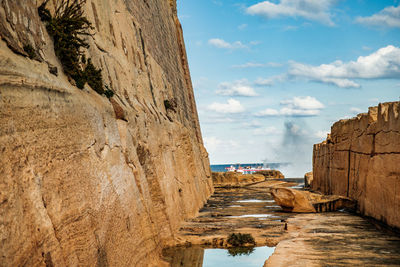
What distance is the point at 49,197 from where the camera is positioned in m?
5.07

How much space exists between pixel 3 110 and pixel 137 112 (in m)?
6.11

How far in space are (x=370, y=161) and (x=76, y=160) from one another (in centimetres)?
1024

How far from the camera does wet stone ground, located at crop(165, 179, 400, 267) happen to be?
8.46 metres

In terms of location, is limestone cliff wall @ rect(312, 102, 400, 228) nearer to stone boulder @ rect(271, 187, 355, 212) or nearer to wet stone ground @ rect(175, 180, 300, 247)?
stone boulder @ rect(271, 187, 355, 212)

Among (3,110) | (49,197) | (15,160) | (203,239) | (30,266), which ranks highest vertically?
(3,110)

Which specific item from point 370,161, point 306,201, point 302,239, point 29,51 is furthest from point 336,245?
point 306,201

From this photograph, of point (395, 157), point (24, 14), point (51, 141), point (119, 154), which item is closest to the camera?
point (51, 141)

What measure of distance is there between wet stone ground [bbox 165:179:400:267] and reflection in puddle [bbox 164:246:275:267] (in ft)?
0.07

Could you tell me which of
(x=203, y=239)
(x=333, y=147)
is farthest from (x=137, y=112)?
(x=333, y=147)

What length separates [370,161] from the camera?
13.7 meters

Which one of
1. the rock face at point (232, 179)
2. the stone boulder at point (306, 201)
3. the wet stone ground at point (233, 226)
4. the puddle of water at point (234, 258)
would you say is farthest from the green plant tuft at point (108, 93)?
the rock face at point (232, 179)

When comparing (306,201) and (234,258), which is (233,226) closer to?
(234,258)

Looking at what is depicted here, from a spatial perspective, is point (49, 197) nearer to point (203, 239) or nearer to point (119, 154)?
point (119, 154)

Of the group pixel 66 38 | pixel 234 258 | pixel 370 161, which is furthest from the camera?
pixel 370 161
